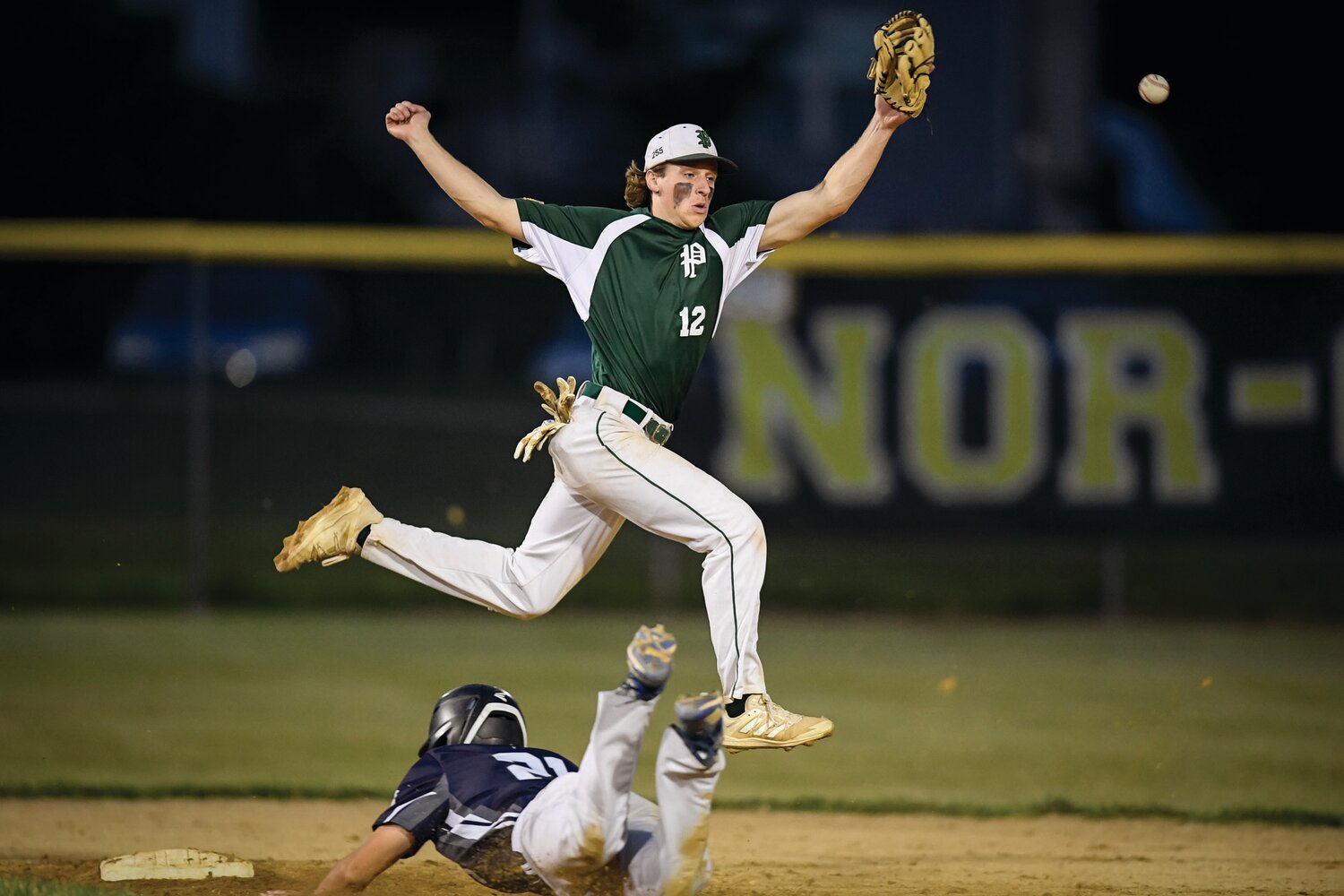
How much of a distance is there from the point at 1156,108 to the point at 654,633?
17293 mm

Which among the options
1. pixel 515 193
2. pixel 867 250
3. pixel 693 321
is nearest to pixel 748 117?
pixel 515 193

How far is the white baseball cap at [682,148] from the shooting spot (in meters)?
5.62

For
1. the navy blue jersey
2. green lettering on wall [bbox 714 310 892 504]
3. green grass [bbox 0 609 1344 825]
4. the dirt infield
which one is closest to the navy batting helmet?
the navy blue jersey

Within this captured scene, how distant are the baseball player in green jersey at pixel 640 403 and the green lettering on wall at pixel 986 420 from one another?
20.8 ft

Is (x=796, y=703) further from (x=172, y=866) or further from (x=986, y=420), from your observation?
(x=172, y=866)

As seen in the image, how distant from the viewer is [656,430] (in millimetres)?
5703

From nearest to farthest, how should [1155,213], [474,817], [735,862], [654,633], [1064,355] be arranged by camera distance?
[654,633]
[474,817]
[735,862]
[1064,355]
[1155,213]

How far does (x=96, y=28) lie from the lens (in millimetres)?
20594

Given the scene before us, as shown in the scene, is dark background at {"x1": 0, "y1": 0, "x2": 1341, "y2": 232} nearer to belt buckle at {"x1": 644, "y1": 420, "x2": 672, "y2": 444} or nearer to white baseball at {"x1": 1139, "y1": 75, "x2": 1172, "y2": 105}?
white baseball at {"x1": 1139, "y1": 75, "x2": 1172, "y2": 105}

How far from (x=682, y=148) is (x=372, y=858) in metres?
2.43

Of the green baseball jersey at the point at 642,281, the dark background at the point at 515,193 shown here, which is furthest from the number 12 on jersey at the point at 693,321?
the dark background at the point at 515,193

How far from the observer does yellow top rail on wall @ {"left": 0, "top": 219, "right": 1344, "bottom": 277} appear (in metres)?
12.0

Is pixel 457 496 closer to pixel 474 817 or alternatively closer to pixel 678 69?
pixel 474 817

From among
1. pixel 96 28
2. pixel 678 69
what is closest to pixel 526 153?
pixel 678 69
